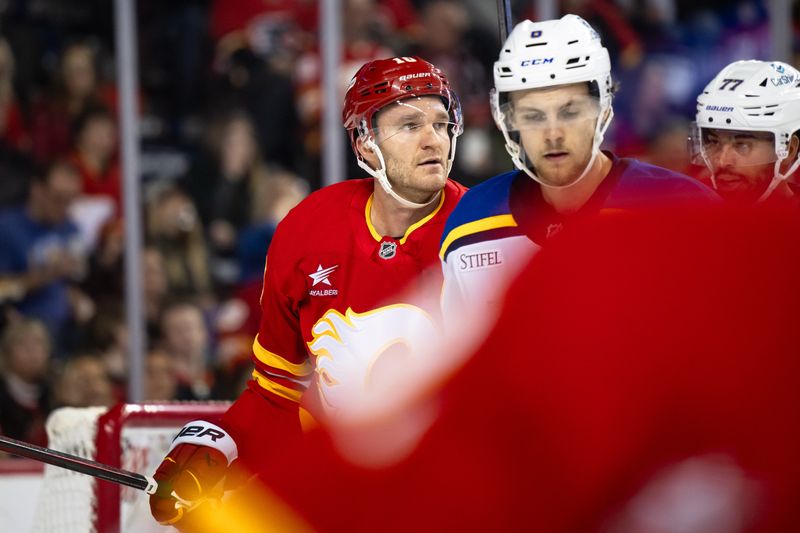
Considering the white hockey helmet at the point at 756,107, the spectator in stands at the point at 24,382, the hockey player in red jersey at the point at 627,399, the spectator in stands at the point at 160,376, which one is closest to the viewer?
the hockey player in red jersey at the point at 627,399

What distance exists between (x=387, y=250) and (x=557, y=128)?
501 millimetres

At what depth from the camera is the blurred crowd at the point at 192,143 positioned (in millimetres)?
4324

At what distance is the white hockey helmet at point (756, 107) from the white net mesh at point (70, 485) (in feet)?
4.79

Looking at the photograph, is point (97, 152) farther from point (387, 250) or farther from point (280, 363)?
point (387, 250)

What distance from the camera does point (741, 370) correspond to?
83cm

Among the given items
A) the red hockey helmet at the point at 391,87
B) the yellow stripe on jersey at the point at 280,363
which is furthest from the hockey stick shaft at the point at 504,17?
the yellow stripe on jersey at the point at 280,363

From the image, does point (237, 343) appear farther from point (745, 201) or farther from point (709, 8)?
point (745, 201)

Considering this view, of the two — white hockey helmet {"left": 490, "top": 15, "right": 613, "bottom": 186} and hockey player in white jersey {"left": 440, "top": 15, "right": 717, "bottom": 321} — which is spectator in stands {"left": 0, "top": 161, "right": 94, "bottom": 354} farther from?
white hockey helmet {"left": 490, "top": 15, "right": 613, "bottom": 186}

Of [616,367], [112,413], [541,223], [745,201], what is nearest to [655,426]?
[616,367]

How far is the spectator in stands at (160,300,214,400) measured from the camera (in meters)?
4.35

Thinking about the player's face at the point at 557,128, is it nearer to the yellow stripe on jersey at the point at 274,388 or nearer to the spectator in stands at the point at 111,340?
the yellow stripe on jersey at the point at 274,388

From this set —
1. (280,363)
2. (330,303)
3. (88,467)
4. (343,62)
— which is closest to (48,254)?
(343,62)

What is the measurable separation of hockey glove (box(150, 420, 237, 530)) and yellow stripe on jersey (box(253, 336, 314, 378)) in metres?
0.21

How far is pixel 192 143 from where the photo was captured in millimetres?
4688
